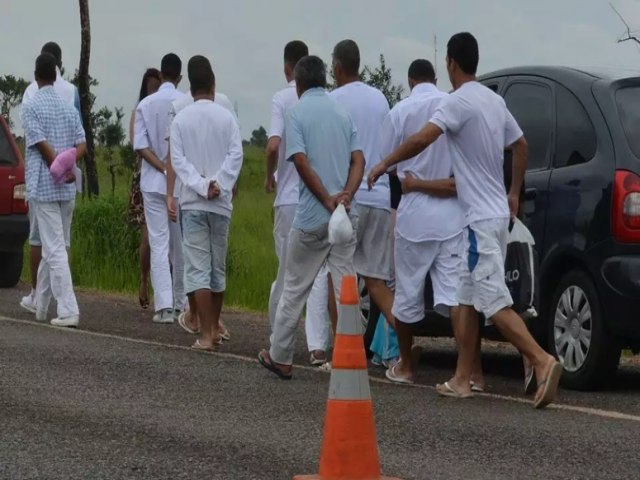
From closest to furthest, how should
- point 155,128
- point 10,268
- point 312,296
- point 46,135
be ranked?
point 312,296
point 46,135
point 155,128
point 10,268

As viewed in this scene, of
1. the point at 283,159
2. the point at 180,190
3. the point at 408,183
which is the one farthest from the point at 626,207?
the point at 180,190

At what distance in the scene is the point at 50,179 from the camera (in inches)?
532

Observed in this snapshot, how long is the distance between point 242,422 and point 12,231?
9863 millimetres


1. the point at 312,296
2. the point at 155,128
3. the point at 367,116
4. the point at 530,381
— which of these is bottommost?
the point at 530,381

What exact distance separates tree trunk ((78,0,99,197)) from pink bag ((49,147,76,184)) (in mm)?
13667

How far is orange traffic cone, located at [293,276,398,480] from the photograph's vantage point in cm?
650

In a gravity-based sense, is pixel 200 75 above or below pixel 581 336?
above

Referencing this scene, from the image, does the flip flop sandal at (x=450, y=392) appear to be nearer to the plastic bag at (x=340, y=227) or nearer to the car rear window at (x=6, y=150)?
the plastic bag at (x=340, y=227)

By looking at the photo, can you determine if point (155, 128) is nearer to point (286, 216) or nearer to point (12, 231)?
point (286, 216)

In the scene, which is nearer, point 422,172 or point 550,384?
point 550,384

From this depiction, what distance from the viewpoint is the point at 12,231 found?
1775cm

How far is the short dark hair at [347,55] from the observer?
10.9m

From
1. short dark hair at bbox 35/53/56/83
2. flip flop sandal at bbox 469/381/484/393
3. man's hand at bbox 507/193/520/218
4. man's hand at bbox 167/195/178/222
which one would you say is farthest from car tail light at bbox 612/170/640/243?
short dark hair at bbox 35/53/56/83

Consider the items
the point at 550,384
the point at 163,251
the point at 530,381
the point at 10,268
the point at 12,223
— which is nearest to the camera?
the point at 550,384
